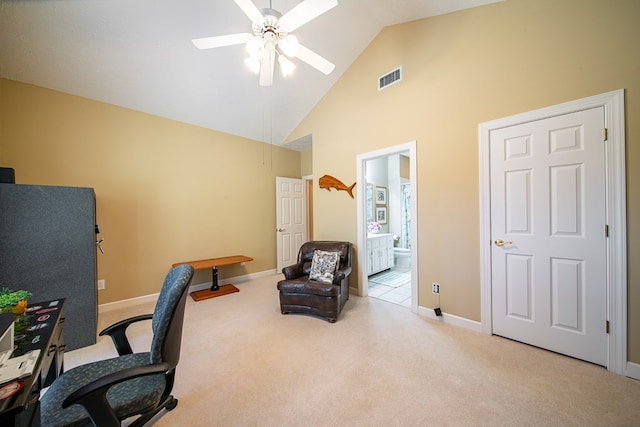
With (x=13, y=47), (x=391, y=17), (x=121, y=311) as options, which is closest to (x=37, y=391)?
(x=121, y=311)

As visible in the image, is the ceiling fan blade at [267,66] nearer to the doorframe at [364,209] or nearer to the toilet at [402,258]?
the doorframe at [364,209]

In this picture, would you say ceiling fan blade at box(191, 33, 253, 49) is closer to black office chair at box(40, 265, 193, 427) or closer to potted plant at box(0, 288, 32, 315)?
black office chair at box(40, 265, 193, 427)

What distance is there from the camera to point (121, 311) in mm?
3043

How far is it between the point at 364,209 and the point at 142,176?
3332 millimetres

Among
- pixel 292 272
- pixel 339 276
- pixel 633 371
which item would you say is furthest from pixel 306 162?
pixel 633 371

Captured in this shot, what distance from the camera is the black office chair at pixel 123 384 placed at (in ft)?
2.96

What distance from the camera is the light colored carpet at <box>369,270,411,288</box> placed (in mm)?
4062

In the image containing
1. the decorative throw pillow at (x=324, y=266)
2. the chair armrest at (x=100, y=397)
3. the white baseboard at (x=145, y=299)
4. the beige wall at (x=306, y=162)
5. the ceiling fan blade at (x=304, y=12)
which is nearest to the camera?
the chair armrest at (x=100, y=397)

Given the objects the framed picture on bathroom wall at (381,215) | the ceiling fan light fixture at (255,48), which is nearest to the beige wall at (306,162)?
the framed picture on bathroom wall at (381,215)

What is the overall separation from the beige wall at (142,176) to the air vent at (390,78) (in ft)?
8.50

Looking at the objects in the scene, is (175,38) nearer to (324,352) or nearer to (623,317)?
(324,352)

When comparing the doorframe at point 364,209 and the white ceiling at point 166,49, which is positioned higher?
the white ceiling at point 166,49

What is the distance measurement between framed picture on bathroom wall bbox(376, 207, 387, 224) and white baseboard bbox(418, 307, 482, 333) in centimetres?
279

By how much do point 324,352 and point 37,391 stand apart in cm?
177
